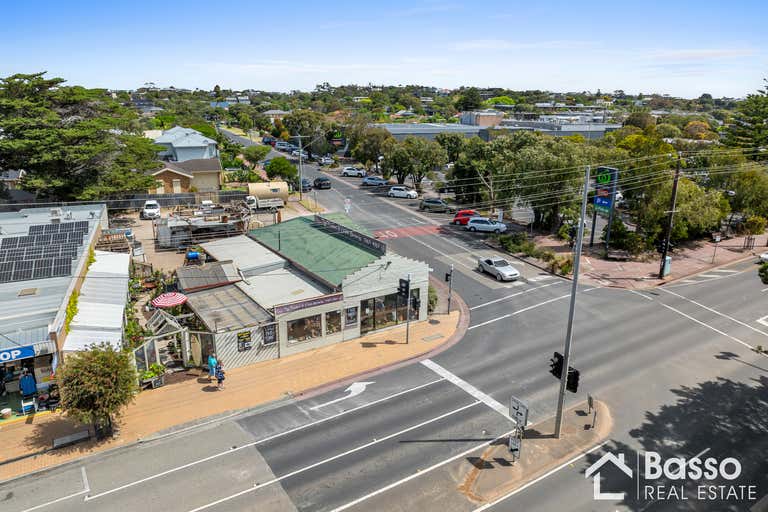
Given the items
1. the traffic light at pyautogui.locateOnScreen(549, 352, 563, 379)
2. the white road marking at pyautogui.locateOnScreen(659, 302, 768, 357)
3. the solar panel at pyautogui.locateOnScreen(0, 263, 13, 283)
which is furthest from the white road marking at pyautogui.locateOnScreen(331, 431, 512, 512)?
the solar panel at pyautogui.locateOnScreen(0, 263, 13, 283)

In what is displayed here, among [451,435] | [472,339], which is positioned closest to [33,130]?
[472,339]

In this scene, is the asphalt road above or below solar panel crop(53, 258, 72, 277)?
below

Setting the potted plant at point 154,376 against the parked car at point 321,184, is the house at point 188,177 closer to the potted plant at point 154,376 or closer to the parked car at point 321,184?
the parked car at point 321,184

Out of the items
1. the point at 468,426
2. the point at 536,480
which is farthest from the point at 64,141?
the point at 536,480

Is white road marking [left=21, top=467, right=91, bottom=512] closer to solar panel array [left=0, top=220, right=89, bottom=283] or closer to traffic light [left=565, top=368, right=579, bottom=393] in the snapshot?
solar panel array [left=0, top=220, right=89, bottom=283]

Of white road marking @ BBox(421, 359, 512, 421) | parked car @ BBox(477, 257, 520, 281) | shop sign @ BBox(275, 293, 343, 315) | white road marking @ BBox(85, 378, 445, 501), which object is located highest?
shop sign @ BBox(275, 293, 343, 315)

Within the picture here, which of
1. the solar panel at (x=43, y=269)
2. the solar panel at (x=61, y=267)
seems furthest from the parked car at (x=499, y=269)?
the solar panel at (x=43, y=269)

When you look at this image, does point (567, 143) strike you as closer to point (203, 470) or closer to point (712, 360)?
point (712, 360)

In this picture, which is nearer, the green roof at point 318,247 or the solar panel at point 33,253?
the solar panel at point 33,253
